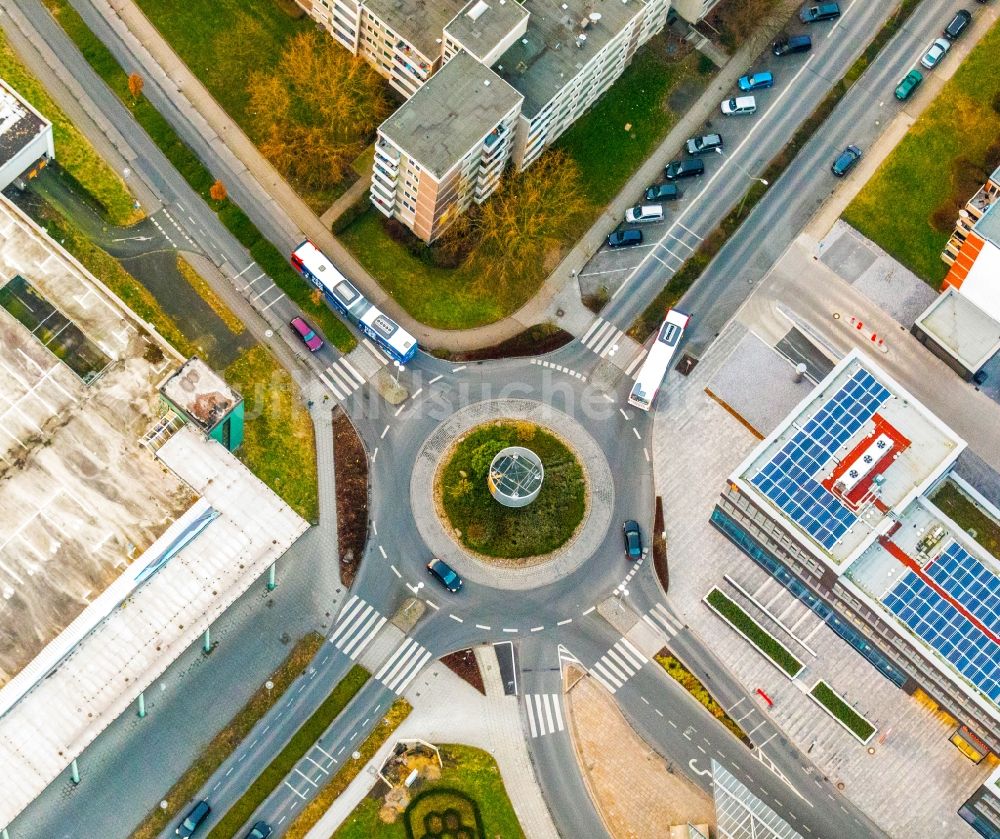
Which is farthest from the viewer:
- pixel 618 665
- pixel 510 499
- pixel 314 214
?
pixel 314 214

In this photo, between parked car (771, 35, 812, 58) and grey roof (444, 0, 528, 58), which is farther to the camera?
parked car (771, 35, 812, 58)

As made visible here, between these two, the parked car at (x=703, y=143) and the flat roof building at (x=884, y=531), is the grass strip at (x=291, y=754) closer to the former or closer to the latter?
the flat roof building at (x=884, y=531)

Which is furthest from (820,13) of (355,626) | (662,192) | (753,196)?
(355,626)

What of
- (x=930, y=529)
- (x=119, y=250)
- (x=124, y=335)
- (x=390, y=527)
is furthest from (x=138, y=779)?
(x=930, y=529)

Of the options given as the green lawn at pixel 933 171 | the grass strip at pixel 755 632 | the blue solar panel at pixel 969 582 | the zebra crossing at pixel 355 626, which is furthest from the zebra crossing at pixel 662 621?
the green lawn at pixel 933 171

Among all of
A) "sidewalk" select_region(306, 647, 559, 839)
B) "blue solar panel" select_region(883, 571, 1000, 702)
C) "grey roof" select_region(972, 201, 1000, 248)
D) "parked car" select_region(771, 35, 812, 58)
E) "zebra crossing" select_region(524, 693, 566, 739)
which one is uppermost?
"parked car" select_region(771, 35, 812, 58)

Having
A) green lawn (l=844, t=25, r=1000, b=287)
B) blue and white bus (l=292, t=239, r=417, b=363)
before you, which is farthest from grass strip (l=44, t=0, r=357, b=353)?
green lawn (l=844, t=25, r=1000, b=287)

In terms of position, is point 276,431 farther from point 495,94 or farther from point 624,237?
point 624,237

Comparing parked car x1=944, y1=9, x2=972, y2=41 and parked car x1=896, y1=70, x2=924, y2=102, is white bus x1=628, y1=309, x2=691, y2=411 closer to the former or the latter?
parked car x1=896, y1=70, x2=924, y2=102
